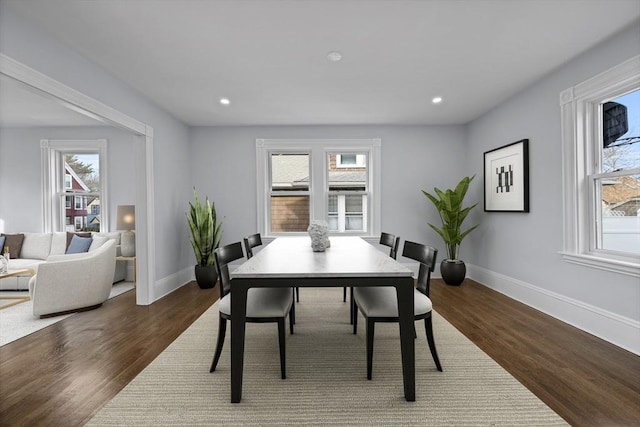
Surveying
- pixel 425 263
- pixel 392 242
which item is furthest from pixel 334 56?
pixel 425 263

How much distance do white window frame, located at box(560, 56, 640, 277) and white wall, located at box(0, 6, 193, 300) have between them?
4.41m

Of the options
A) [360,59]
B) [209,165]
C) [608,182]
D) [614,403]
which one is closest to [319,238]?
[360,59]

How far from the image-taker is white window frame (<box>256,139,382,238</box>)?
15.7ft

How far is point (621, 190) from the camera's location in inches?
99.3

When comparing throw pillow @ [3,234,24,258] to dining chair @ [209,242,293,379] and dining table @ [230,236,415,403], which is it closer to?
dining chair @ [209,242,293,379]

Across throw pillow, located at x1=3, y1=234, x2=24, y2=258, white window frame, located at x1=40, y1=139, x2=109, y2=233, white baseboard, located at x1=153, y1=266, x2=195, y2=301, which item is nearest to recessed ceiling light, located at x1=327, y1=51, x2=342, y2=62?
white baseboard, located at x1=153, y1=266, x2=195, y2=301

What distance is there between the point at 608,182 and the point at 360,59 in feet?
8.05

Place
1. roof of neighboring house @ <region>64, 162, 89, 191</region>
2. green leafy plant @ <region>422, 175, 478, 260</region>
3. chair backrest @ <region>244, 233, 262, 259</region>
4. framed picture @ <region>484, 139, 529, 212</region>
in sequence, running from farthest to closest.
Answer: roof of neighboring house @ <region>64, 162, 89, 191</region>, green leafy plant @ <region>422, 175, 478, 260</region>, framed picture @ <region>484, 139, 529, 212</region>, chair backrest @ <region>244, 233, 262, 259</region>

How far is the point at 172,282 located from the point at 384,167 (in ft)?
11.9

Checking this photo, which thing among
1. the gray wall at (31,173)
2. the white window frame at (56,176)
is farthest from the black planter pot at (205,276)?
the white window frame at (56,176)

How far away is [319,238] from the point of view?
2.46 m

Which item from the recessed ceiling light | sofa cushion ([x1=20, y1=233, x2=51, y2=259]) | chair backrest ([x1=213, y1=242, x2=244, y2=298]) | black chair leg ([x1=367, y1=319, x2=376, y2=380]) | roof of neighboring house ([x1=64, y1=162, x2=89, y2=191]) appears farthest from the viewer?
roof of neighboring house ([x1=64, y1=162, x2=89, y2=191])

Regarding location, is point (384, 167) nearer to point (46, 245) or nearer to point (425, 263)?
point (425, 263)

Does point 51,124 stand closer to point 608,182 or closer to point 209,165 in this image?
point 209,165
